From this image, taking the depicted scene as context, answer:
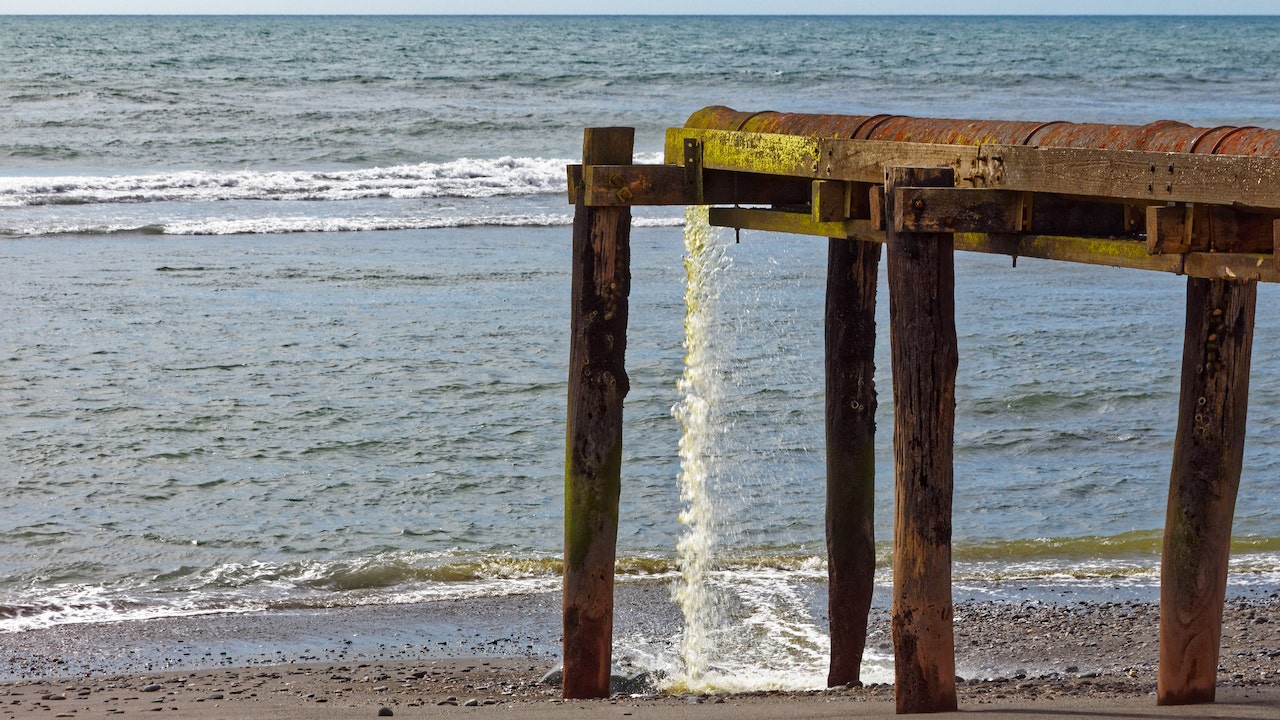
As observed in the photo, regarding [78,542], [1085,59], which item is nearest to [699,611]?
[78,542]

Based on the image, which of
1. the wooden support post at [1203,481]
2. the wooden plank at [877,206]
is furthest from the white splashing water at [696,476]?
the wooden support post at [1203,481]

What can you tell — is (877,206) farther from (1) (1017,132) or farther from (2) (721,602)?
(2) (721,602)

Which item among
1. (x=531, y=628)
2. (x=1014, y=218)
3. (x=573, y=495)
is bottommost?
(x=531, y=628)

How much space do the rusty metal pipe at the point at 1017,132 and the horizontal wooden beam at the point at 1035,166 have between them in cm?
8

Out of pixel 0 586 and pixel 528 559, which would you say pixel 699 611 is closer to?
pixel 528 559

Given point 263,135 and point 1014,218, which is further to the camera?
point 263,135

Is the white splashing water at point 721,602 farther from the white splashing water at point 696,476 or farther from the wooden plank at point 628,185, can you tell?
the wooden plank at point 628,185

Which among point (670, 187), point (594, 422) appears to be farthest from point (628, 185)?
point (594, 422)

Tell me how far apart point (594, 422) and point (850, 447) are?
5.25ft

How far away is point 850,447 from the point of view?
733 cm

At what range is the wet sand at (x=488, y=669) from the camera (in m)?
6.15

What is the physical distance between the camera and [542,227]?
24.8m

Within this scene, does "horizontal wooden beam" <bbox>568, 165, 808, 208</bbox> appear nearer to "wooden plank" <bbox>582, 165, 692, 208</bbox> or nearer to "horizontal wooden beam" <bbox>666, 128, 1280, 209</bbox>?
"wooden plank" <bbox>582, 165, 692, 208</bbox>

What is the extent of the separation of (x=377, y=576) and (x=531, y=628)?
1312 millimetres
